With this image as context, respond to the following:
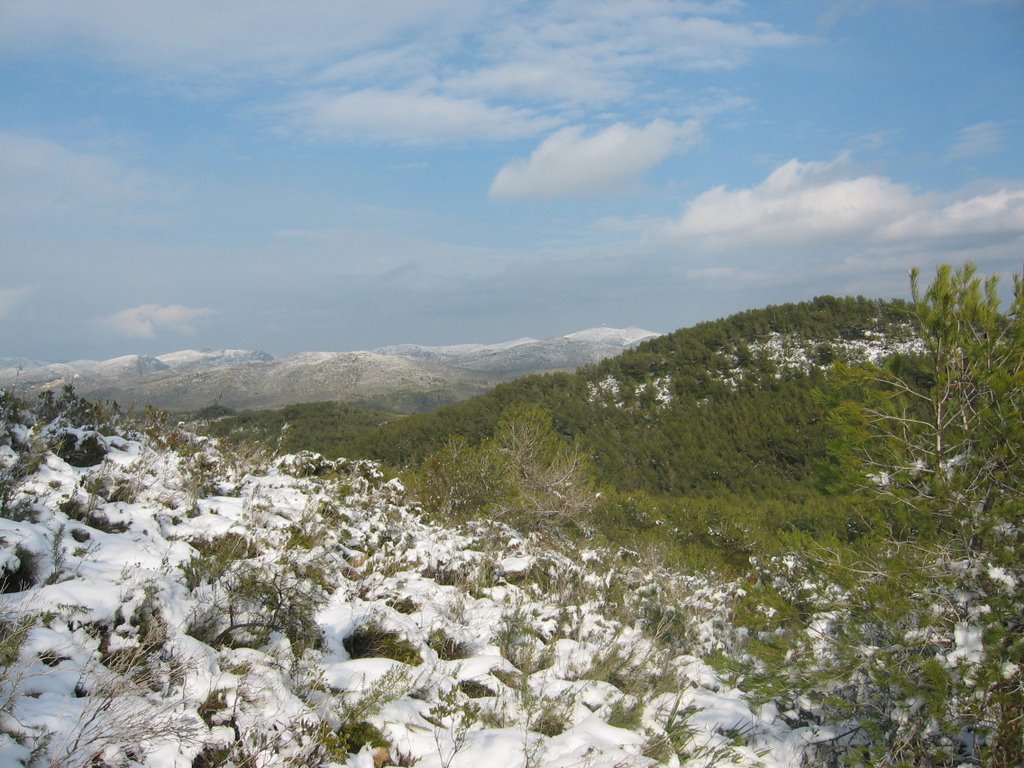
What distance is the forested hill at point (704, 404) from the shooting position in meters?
29.4

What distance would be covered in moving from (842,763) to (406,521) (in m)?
6.14

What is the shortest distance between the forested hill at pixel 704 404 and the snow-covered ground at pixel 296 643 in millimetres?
23139

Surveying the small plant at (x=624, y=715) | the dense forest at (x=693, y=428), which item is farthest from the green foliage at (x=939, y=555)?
the dense forest at (x=693, y=428)

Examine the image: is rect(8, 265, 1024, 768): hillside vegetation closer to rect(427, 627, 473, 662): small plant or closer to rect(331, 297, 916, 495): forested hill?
rect(427, 627, 473, 662): small plant

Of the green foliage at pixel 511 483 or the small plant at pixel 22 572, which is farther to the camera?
the green foliage at pixel 511 483

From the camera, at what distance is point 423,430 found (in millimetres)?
38469

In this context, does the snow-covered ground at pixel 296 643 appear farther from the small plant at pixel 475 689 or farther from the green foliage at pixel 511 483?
the green foliage at pixel 511 483

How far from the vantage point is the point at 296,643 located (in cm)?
376

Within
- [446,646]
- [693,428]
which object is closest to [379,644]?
[446,646]

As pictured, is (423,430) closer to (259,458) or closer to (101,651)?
(259,458)

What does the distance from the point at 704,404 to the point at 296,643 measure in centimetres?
3519

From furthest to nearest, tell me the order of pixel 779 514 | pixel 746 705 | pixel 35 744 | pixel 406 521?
pixel 779 514 < pixel 406 521 < pixel 746 705 < pixel 35 744

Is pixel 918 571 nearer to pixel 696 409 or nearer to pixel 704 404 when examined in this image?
pixel 696 409

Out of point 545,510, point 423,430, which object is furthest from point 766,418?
point 545,510
